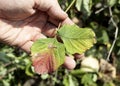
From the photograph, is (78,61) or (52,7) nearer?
(52,7)

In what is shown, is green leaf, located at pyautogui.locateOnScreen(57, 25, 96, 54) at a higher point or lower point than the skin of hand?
lower

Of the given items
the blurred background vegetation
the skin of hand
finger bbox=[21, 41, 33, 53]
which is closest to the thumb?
the skin of hand

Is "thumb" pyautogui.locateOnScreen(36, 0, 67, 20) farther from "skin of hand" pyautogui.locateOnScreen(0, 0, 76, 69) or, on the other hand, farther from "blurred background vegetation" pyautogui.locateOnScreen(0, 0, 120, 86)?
"blurred background vegetation" pyautogui.locateOnScreen(0, 0, 120, 86)

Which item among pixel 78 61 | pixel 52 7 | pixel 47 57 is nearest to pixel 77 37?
pixel 47 57

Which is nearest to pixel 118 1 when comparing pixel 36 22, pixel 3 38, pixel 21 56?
pixel 36 22

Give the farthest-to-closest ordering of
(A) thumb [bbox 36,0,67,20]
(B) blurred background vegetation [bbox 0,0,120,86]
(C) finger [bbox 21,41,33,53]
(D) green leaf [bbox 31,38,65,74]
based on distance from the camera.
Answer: (B) blurred background vegetation [bbox 0,0,120,86]
(C) finger [bbox 21,41,33,53]
(A) thumb [bbox 36,0,67,20]
(D) green leaf [bbox 31,38,65,74]

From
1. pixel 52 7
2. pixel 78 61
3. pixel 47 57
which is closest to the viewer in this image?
pixel 47 57

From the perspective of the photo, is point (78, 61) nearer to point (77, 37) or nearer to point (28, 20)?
point (28, 20)
